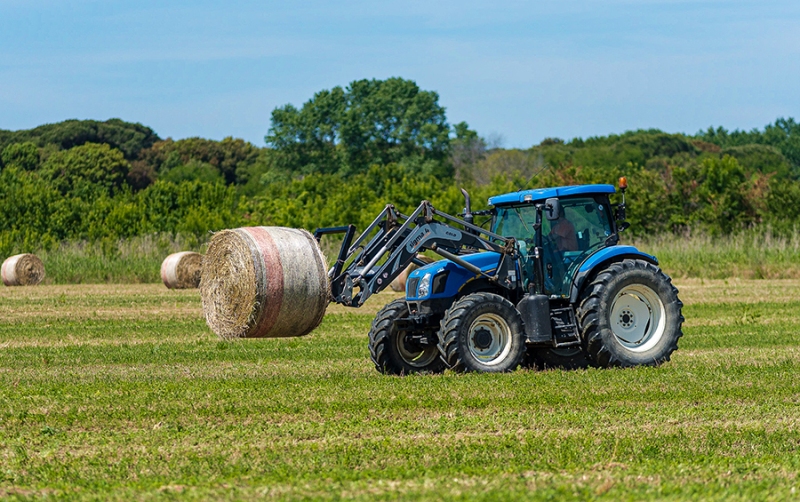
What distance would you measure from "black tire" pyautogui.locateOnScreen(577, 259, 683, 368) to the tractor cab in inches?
15.4

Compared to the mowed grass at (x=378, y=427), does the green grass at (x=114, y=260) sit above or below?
above

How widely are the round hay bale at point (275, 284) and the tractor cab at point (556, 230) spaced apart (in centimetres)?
224

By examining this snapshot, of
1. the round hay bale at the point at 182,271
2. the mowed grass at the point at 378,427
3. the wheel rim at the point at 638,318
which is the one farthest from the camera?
the round hay bale at the point at 182,271

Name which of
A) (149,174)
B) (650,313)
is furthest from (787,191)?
(149,174)

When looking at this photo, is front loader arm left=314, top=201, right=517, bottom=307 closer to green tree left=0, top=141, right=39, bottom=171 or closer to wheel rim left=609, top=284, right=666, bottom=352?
wheel rim left=609, top=284, right=666, bottom=352

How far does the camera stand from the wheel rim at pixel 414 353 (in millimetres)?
12766

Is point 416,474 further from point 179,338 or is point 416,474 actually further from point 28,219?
point 28,219

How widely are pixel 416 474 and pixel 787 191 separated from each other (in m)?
38.1

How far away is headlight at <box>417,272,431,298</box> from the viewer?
41.5ft

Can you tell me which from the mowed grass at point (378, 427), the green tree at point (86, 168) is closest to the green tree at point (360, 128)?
the green tree at point (86, 168)

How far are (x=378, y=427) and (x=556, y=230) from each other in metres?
4.72

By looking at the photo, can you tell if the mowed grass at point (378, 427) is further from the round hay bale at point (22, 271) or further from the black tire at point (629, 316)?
the round hay bale at point (22, 271)

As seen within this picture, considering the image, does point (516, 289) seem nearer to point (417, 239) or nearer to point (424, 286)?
point (424, 286)

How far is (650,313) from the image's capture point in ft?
44.4
